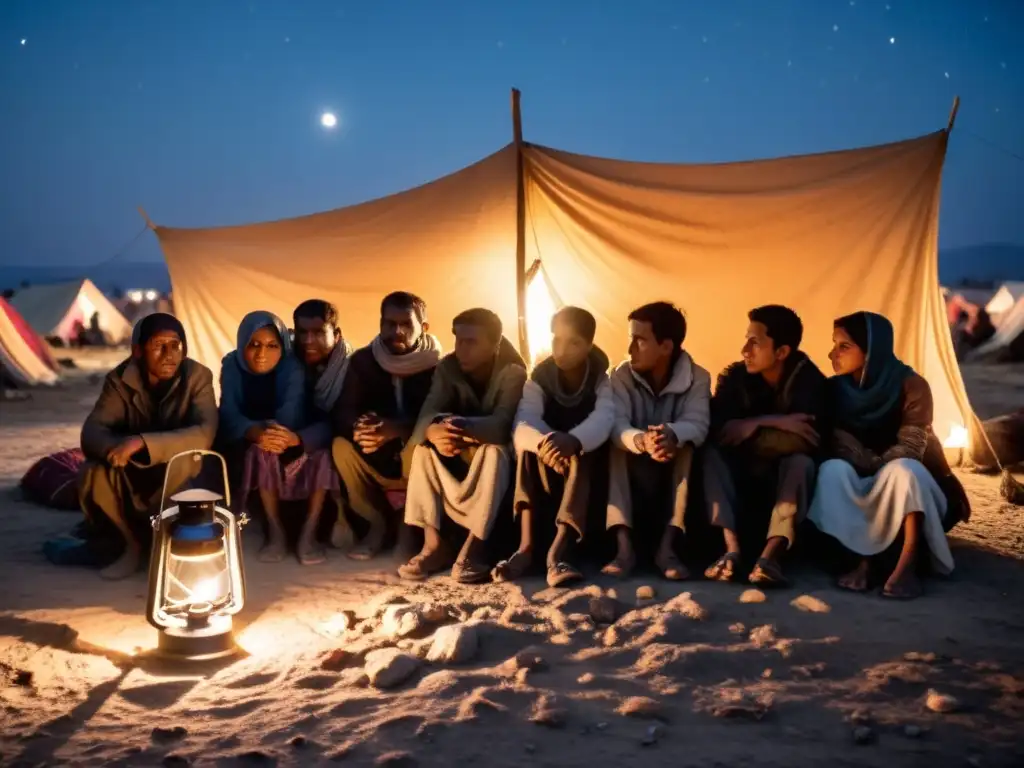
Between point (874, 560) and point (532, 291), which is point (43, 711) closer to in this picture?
point (874, 560)

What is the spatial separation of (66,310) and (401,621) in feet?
65.6

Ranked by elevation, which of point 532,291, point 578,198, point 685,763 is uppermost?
point 578,198

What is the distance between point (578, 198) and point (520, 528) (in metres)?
2.96

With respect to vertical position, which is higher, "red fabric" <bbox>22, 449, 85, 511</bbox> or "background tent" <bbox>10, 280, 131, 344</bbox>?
"background tent" <bbox>10, 280, 131, 344</bbox>

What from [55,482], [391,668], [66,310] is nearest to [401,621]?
[391,668]

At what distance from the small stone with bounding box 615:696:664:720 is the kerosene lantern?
134 centimetres

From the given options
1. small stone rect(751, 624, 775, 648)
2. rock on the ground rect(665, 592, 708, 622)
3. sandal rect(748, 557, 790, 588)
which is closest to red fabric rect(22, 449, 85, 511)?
rock on the ground rect(665, 592, 708, 622)

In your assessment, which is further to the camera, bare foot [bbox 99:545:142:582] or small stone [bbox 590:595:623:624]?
bare foot [bbox 99:545:142:582]

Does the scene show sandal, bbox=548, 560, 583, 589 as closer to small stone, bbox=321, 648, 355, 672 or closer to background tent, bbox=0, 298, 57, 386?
small stone, bbox=321, 648, 355, 672

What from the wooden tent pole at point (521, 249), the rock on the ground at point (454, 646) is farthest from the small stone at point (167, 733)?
the wooden tent pole at point (521, 249)

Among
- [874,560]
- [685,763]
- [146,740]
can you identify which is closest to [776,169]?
[874,560]

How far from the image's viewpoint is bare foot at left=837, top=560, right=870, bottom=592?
136 inches

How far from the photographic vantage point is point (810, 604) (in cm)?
323

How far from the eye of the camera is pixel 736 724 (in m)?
2.36
